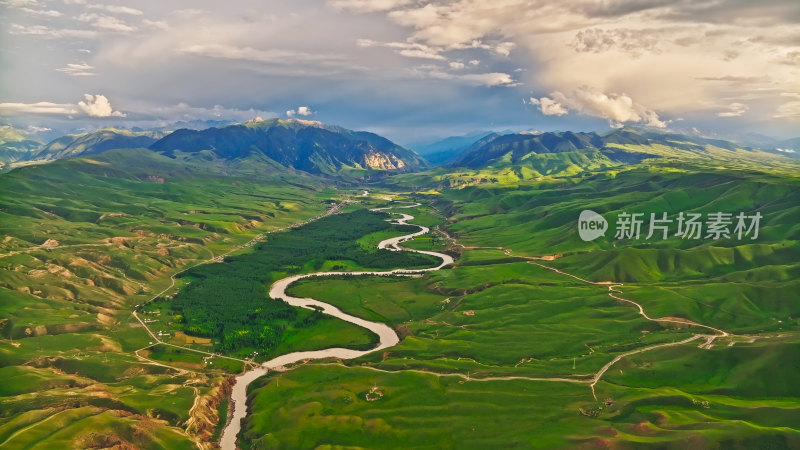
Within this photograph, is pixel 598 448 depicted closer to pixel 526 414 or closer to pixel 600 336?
pixel 526 414

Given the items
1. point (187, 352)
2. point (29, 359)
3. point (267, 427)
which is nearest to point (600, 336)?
point (267, 427)

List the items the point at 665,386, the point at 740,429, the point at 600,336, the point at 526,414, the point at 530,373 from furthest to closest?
the point at 600,336
the point at 530,373
the point at 665,386
the point at 526,414
the point at 740,429

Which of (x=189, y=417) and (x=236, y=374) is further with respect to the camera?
(x=236, y=374)

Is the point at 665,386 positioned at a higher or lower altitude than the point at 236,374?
higher

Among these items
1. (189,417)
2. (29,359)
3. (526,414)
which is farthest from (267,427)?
(29,359)

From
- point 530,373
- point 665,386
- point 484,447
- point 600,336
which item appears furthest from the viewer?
point 600,336

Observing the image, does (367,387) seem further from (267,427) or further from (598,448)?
(598,448)

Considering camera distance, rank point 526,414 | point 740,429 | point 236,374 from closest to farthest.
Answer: point 740,429, point 526,414, point 236,374

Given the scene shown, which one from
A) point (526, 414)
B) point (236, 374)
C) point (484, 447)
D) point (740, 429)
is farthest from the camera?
point (236, 374)

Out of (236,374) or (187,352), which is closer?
(236,374)
